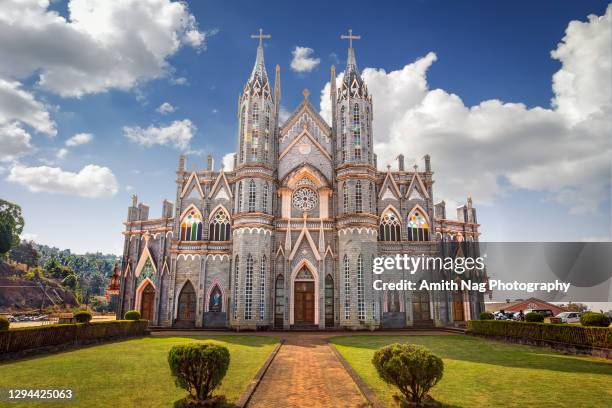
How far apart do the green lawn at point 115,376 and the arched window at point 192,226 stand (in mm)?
18382

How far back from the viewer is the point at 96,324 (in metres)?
23.8

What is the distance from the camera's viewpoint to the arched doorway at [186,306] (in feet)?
118

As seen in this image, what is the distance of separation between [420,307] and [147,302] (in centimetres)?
2615

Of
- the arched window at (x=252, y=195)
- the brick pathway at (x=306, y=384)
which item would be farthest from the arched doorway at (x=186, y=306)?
the brick pathway at (x=306, y=384)

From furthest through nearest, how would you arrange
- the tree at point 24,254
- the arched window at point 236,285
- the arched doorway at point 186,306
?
the tree at point 24,254, the arched doorway at point 186,306, the arched window at point 236,285

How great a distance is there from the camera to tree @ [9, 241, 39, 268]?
325 ft

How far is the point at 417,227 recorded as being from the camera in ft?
128

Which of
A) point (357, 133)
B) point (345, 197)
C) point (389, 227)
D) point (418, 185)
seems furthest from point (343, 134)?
point (389, 227)

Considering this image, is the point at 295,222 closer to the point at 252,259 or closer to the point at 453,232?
the point at 252,259

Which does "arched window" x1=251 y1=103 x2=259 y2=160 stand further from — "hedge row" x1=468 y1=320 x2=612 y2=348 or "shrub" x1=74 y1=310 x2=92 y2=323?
"hedge row" x1=468 y1=320 x2=612 y2=348

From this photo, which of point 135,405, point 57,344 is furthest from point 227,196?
point 135,405

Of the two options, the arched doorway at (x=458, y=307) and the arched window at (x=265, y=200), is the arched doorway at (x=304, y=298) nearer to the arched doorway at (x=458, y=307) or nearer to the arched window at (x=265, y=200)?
the arched window at (x=265, y=200)

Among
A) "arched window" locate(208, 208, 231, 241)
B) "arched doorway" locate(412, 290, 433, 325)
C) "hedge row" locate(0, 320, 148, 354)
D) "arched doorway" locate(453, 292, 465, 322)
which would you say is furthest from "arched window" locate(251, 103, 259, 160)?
"arched doorway" locate(453, 292, 465, 322)

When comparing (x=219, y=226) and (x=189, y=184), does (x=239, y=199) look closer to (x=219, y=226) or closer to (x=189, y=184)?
(x=219, y=226)
